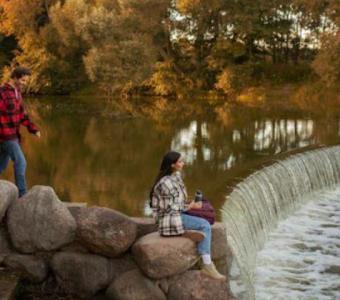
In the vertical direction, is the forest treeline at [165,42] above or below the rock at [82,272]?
above

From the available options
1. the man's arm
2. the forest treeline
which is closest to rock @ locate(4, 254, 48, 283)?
the man's arm

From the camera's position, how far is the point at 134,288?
274 inches

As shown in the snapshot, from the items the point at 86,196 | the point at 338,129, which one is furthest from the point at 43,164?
the point at 338,129

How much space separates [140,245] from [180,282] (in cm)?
61

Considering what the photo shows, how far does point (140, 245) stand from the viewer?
694 centimetres

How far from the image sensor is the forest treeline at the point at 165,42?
37000mm

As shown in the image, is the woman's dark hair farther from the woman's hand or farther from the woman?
the woman's hand

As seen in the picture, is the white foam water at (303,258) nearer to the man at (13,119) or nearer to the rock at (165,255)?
the rock at (165,255)

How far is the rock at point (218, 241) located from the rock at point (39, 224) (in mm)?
1643

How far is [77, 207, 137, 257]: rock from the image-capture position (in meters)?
7.08

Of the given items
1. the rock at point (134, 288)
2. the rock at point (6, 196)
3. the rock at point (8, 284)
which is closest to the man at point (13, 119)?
the rock at point (6, 196)

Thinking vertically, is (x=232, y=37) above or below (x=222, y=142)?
above

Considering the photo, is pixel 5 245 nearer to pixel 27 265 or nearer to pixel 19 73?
pixel 27 265

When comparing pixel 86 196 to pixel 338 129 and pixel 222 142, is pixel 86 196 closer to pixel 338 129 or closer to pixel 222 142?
pixel 222 142
